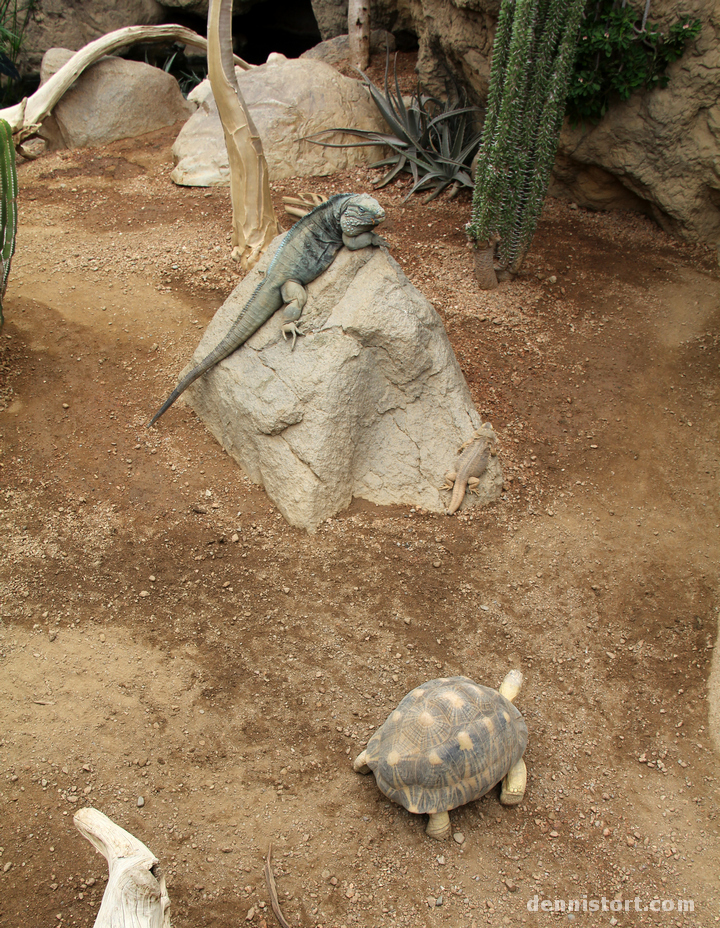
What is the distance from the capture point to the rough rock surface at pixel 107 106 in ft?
28.5

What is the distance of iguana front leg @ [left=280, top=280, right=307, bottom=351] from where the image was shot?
14.4 feet

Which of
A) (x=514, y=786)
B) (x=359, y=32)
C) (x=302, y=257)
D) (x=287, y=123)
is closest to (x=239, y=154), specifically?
(x=287, y=123)

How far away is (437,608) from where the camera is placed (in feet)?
12.9

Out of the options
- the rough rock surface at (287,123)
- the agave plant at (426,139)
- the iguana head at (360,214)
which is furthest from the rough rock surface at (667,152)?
the iguana head at (360,214)

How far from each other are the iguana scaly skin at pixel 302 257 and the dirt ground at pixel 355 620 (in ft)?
3.43

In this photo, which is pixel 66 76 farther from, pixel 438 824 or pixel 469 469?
pixel 438 824

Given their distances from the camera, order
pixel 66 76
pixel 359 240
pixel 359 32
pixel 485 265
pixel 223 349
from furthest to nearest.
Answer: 1. pixel 359 32
2. pixel 66 76
3. pixel 485 265
4. pixel 223 349
5. pixel 359 240

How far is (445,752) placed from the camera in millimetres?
2861

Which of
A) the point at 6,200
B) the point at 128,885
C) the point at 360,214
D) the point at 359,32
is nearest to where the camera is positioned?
the point at 128,885

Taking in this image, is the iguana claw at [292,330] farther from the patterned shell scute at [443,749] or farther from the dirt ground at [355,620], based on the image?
the patterned shell scute at [443,749]

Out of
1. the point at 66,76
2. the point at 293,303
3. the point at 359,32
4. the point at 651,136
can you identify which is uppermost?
the point at 359,32

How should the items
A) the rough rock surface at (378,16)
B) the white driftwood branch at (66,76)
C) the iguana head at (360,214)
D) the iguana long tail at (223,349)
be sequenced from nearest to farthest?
the iguana head at (360,214) < the iguana long tail at (223,349) < the white driftwood branch at (66,76) < the rough rock surface at (378,16)

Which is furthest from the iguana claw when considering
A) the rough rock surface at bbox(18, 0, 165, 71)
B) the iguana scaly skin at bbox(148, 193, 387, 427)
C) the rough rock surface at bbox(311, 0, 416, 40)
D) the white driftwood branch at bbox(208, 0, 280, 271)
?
the rough rock surface at bbox(18, 0, 165, 71)

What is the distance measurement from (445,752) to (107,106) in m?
9.04
